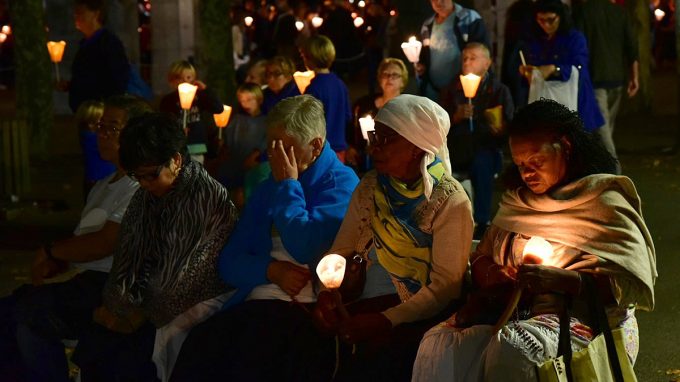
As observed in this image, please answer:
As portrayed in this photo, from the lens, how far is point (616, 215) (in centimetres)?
486

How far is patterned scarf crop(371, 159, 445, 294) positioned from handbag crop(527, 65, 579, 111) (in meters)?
5.45

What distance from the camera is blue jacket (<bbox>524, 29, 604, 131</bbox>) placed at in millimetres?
10859

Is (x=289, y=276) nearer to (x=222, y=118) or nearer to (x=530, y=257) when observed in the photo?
(x=530, y=257)

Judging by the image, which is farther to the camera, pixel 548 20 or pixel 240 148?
pixel 548 20

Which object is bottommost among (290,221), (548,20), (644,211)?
(644,211)

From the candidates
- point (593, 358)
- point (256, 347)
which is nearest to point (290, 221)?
point (256, 347)

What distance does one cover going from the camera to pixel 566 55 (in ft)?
35.7

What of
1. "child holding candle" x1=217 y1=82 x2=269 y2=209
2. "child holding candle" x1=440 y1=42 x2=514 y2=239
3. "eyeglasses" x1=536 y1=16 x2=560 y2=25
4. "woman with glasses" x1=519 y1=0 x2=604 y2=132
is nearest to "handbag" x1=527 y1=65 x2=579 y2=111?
"woman with glasses" x1=519 y1=0 x2=604 y2=132

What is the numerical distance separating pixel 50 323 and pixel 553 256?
2478 mm

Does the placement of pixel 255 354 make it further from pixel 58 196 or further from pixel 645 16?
pixel 645 16

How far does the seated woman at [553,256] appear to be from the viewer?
15.4 feet

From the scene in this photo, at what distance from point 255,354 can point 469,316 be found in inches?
42.0

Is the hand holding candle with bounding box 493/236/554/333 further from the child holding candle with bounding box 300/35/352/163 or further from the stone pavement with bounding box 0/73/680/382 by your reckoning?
the child holding candle with bounding box 300/35/352/163

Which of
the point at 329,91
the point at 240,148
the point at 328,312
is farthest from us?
the point at 329,91
